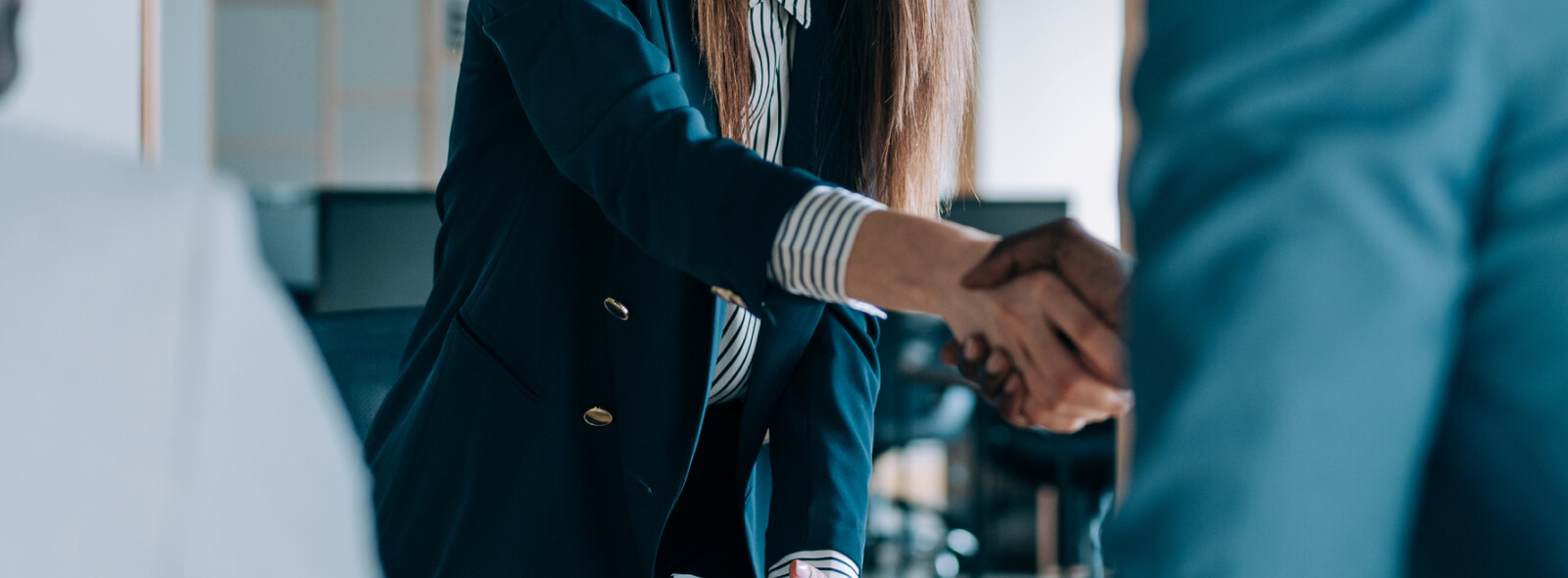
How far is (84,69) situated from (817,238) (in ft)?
3.83

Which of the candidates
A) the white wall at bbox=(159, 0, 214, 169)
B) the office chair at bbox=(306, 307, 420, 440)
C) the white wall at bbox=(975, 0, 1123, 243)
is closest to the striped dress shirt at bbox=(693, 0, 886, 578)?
the office chair at bbox=(306, 307, 420, 440)

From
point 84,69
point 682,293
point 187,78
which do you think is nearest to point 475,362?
point 682,293

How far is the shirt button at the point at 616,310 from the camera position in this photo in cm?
75

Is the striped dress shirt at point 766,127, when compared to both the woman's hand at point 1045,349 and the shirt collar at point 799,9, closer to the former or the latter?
the shirt collar at point 799,9

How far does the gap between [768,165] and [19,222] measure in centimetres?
34

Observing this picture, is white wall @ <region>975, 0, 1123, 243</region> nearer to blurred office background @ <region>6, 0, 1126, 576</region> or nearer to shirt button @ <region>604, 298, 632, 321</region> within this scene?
blurred office background @ <region>6, 0, 1126, 576</region>

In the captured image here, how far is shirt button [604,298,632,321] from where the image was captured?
750 millimetres

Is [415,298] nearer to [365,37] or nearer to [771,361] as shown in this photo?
[771,361]

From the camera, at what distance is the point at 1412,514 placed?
28 cm

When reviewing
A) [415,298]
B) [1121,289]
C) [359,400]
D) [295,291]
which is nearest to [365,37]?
[295,291]

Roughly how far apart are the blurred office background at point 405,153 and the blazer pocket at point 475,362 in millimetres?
312

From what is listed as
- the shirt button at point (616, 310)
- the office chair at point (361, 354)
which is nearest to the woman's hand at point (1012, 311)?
the shirt button at point (616, 310)

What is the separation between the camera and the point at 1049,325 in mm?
500

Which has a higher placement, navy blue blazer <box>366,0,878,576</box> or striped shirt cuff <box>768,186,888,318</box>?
striped shirt cuff <box>768,186,888,318</box>
